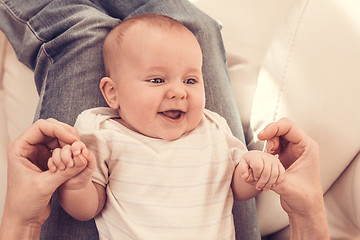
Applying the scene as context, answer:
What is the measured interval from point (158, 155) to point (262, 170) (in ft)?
0.85

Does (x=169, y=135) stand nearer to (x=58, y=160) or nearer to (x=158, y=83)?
(x=158, y=83)

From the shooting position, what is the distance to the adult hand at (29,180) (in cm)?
72

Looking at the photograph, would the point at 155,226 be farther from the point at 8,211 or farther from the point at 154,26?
the point at 154,26

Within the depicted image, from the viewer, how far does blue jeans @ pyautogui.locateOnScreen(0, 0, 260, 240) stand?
3.35 feet

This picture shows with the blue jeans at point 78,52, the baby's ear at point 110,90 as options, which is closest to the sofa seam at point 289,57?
the blue jeans at point 78,52

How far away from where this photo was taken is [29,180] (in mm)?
729

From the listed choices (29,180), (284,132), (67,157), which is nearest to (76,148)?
(67,157)

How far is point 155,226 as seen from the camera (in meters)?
0.80

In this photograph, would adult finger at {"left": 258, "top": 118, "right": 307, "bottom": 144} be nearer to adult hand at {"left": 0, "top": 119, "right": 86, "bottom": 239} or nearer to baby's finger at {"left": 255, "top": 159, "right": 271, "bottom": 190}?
baby's finger at {"left": 255, "top": 159, "right": 271, "bottom": 190}

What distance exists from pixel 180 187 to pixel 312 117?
468 millimetres

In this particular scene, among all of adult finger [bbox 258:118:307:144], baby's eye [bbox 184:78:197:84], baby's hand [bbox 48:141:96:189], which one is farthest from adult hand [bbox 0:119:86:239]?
adult finger [bbox 258:118:307:144]

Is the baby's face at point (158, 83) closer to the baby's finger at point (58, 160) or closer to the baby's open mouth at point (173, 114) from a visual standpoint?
the baby's open mouth at point (173, 114)

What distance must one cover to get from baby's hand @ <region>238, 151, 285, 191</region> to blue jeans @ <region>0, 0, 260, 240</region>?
0.96 feet

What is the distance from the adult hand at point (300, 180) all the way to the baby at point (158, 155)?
84 mm
